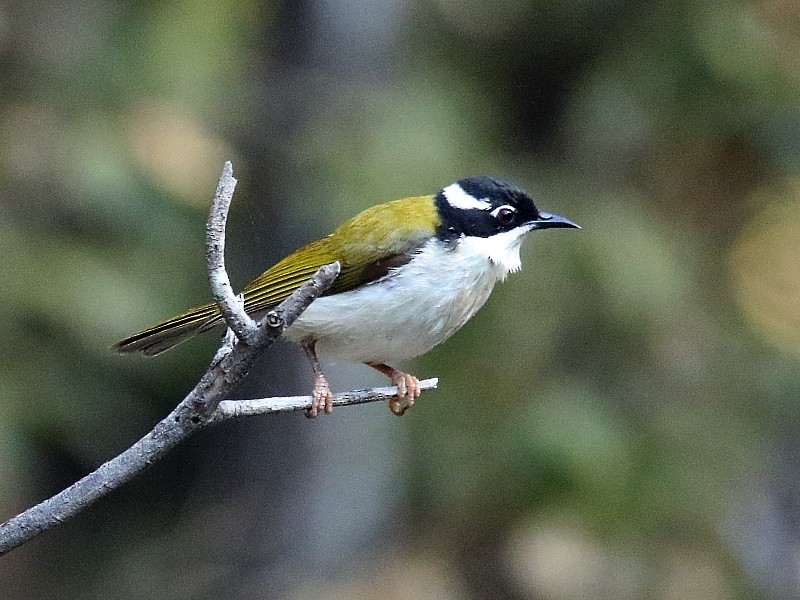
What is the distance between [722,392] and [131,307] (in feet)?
12.4

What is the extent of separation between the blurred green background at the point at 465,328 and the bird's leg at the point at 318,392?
1891mm

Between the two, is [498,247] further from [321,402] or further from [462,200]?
[321,402]

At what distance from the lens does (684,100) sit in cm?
754

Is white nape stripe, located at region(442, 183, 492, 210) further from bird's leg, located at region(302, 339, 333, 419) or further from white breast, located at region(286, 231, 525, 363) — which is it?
bird's leg, located at region(302, 339, 333, 419)

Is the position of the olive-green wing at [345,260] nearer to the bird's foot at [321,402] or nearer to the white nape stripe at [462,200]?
the white nape stripe at [462,200]

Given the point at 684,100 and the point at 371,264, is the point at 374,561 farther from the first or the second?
the point at 684,100

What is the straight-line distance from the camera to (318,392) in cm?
365

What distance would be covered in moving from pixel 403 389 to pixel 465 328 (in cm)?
299

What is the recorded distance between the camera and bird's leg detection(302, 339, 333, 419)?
3.45 m

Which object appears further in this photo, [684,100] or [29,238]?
[684,100]

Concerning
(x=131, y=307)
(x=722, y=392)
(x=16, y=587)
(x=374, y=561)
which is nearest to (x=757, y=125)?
(x=722, y=392)

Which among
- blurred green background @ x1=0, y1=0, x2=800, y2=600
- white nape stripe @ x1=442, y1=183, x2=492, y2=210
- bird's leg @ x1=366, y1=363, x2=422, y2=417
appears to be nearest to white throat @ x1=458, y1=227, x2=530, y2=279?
white nape stripe @ x1=442, y1=183, x2=492, y2=210

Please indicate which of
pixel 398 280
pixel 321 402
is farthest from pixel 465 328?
pixel 321 402

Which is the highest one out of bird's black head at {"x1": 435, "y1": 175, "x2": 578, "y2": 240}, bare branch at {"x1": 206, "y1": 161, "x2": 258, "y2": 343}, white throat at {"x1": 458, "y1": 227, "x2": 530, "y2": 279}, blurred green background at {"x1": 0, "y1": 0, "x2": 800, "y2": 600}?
bare branch at {"x1": 206, "y1": 161, "x2": 258, "y2": 343}
